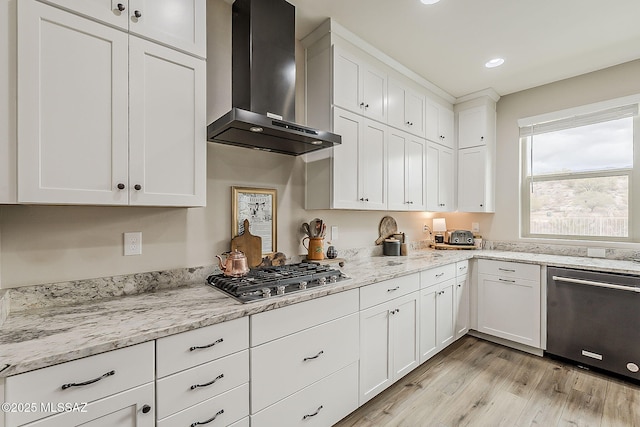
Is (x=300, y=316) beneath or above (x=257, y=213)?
beneath

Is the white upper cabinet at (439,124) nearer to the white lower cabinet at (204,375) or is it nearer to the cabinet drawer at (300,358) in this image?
the cabinet drawer at (300,358)

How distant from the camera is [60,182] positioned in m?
1.19

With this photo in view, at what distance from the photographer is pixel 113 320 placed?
1.20 meters

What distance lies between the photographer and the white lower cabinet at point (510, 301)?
2768mm

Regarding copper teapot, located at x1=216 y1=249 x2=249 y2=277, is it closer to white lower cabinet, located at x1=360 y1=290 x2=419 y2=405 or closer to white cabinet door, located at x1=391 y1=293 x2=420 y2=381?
white lower cabinet, located at x1=360 y1=290 x2=419 y2=405

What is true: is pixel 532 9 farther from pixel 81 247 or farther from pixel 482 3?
pixel 81 247

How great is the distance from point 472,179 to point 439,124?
2.55 feet

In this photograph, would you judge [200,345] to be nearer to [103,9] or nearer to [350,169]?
[103,9]

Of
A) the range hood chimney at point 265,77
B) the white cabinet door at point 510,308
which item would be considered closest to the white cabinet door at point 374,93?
the range hood chimney at point 265,77

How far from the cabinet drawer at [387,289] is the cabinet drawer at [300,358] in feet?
0.49

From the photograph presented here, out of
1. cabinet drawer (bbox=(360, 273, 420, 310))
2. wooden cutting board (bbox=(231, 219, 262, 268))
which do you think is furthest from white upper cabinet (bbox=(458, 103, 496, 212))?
wooden cutting board (bbox=(231, 219, 262, 268))

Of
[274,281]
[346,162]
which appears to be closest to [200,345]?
[274,281]

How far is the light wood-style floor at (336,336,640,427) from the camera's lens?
75.9 inches

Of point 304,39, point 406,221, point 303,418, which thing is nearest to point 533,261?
point 406,221
